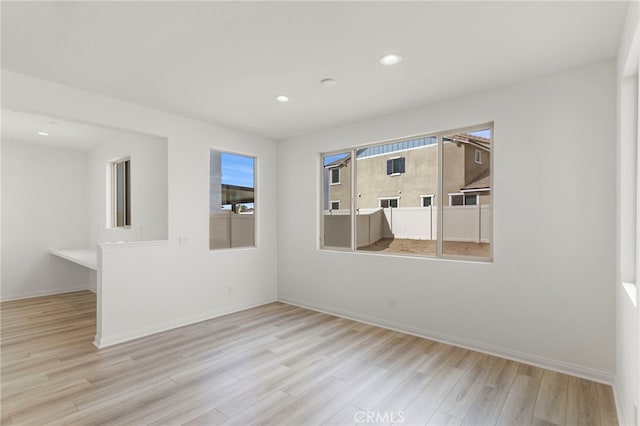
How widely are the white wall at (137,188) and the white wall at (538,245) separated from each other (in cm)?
306

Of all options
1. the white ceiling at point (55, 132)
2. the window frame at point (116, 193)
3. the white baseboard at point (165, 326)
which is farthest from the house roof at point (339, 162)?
the window frame at point (116, 193)

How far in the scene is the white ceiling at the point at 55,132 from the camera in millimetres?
4336

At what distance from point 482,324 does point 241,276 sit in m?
3.23

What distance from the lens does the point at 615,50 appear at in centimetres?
246

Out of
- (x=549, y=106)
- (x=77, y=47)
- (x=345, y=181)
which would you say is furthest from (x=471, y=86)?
(x=77, y=47)

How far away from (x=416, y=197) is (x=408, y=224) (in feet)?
1.15

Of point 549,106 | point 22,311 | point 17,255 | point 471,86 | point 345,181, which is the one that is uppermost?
point 471,86

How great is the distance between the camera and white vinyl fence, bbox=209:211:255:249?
4527 mm

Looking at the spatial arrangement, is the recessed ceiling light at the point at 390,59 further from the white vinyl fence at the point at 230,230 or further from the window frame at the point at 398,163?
the white vinyl fence at the point at 230,230

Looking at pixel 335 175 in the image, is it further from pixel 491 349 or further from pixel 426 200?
pixel 491 349

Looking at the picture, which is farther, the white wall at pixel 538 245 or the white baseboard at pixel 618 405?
the white wall at pixel 538 245

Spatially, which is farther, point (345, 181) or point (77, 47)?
point (345, 181)

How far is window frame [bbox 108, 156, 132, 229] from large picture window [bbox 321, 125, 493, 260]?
3.34 meters

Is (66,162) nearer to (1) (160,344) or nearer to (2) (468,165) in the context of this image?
(1) (160,344)
